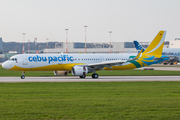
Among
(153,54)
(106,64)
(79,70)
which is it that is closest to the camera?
(79,70)

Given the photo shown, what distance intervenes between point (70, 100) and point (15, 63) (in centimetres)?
2300

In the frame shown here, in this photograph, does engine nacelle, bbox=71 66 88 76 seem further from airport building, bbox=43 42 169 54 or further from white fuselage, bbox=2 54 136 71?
airport building, bbox=43 42 169 54

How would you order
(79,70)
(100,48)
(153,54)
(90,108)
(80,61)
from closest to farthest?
(90,108) < (79,70) < (80,61) < (153,54) < (100,48)

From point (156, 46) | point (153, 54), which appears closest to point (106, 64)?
point (153, 54)

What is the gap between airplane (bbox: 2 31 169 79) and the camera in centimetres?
3938

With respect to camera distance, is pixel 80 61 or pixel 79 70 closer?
pixel 79 70

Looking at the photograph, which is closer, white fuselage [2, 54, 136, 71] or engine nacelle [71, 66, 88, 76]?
engine nacelle [71, 66, 88, 76]

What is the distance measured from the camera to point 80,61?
4150 centimetres

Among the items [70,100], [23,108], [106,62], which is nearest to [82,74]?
[106,62]

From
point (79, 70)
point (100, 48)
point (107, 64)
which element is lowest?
point (79, 70)

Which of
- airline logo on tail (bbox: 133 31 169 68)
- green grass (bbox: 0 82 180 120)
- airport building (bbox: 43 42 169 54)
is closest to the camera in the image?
green grass (bbox: 0 82 180 120)

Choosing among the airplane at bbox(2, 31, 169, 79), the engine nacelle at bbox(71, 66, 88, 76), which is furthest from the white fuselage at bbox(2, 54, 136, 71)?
the engine nacelle at bbox(71, 66, 88, 76)

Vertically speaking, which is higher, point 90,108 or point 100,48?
point 100,48

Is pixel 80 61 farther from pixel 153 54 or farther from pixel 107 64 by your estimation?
pixel 153 54
